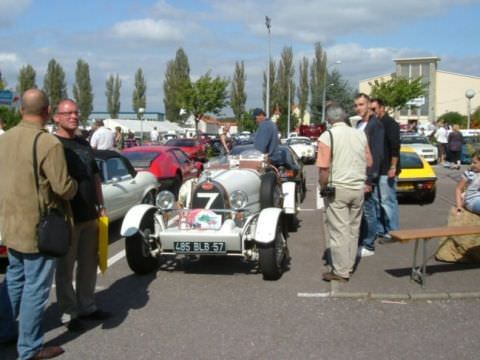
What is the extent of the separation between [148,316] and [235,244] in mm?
1442

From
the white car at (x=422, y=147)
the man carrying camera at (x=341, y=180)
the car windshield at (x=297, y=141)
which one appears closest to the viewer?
the man carrying camera at (x=341, y=180)

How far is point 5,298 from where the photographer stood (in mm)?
4363

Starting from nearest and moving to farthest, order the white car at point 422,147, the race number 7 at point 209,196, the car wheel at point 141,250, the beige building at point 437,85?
the car wheel at point 141,250 < the race number 7 at point 209,196 < the white car at point 422,147 < the beige building at point 437,85

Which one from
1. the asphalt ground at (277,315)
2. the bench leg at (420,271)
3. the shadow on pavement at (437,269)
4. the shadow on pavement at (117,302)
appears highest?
the bench leg at (420,271)

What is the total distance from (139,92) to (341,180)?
75221 mm

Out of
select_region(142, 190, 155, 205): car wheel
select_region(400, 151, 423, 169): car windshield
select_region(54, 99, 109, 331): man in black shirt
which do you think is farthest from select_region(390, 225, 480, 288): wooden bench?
select_region(400, 151, 423, 169): car windshield

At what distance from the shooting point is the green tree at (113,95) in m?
77.6

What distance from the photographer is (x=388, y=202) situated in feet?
25.9

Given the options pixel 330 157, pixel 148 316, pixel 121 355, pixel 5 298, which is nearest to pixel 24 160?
pixel 5 298

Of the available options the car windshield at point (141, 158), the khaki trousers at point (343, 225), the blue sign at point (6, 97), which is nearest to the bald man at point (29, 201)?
the khaki trousers at point (343, 225)

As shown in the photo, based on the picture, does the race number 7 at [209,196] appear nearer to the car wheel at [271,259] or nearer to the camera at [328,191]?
the car wheel at [271,259]

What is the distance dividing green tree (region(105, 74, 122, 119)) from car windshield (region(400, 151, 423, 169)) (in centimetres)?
6866

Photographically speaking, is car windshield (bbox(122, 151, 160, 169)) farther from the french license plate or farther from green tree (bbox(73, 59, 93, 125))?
green tree (bbox(73, 59, 93, 125))

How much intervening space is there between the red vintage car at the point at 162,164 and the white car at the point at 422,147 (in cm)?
1370
